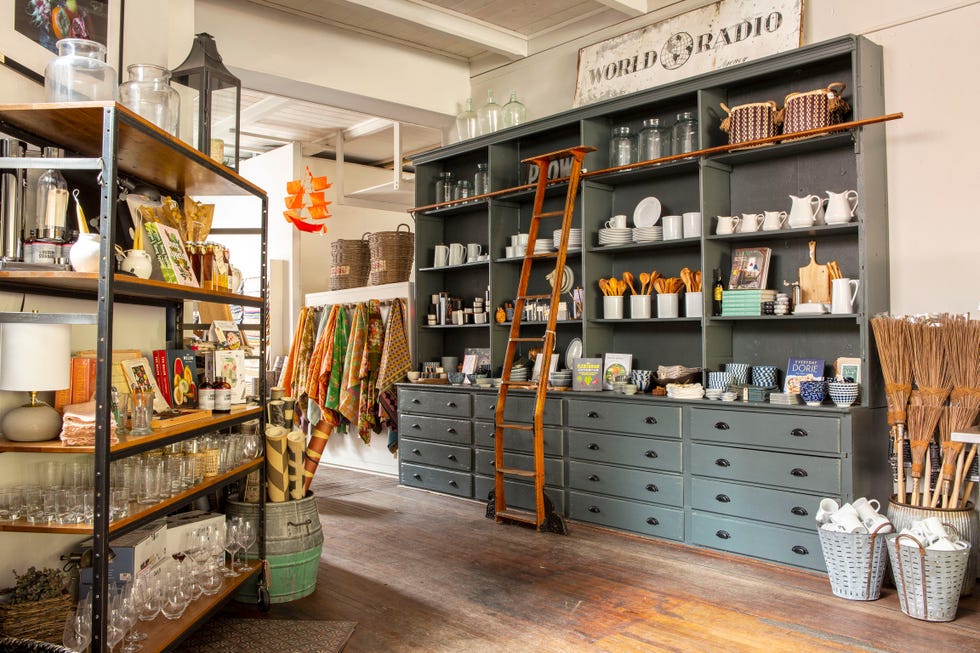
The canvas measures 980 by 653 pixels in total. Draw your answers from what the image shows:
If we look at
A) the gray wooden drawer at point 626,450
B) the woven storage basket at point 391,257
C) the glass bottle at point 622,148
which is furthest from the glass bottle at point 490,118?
the gray wooden drawer at point 626,450

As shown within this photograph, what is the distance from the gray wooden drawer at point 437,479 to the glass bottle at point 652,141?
2.58 m

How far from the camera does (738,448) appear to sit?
4.10 meters

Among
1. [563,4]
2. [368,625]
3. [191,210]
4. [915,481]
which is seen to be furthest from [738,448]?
[563,4]

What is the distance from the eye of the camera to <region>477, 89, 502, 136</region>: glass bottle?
5.96 meters

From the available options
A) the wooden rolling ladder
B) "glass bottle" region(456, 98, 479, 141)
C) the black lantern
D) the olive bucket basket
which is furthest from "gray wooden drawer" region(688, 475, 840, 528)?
"glass bottle" region(456, 98, 479, 141)

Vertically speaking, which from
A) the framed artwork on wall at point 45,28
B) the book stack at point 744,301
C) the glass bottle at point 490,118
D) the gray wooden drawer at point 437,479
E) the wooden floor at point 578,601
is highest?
the glass bottle at point 490,118

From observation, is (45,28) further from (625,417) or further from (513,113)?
(513,113)

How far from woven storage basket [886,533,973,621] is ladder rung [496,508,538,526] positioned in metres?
2.08

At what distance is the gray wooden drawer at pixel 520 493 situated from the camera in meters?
4.98

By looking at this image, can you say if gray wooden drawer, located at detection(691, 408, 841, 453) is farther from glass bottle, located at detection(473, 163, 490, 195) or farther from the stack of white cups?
glass bottle, located at detection(473, 163, 490, 195)

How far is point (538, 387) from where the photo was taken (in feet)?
15.9

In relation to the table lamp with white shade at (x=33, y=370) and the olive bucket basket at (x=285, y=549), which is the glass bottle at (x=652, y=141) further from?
the table lamp with white shade at (x=33, y=370)

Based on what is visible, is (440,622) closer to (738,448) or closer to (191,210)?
(738,448)

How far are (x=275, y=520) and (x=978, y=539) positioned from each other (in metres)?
3.37
